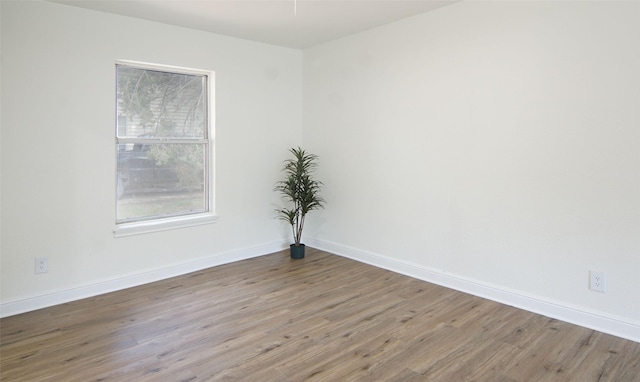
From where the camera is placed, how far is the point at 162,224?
12.5ft

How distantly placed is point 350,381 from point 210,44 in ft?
11.2

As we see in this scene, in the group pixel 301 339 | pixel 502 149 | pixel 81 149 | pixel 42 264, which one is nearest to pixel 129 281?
pixel 42 264

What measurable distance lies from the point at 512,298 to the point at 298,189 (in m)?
2.38

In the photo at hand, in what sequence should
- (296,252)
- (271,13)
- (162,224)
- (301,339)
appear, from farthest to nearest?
(296,252) → (162,224) → (271,13) → (301,339)

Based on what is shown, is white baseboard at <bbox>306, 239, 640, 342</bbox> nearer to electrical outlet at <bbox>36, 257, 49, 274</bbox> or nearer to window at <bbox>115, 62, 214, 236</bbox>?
window at <bbox>115, 62, 214, 236</bbox>

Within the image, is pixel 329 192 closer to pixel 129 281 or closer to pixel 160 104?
pixel 160 104

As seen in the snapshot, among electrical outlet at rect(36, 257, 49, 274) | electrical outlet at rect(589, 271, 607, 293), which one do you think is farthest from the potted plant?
electrical outlet at rect(589, 271, 607, 293)

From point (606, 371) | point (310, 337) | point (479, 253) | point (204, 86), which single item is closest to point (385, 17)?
point (204, 86)

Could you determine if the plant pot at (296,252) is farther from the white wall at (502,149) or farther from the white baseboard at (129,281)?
the white wall at (502,149)

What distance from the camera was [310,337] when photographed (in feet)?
8.69

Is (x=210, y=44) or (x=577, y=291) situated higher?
(x=210, y=44)

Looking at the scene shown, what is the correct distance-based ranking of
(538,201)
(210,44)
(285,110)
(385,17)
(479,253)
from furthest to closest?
(285,110) < (210,44) < (385,17) < (479,253) < (538,201)

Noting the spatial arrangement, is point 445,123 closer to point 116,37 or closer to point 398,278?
point 398,278

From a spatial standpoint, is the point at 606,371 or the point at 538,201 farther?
the point at 538,201
